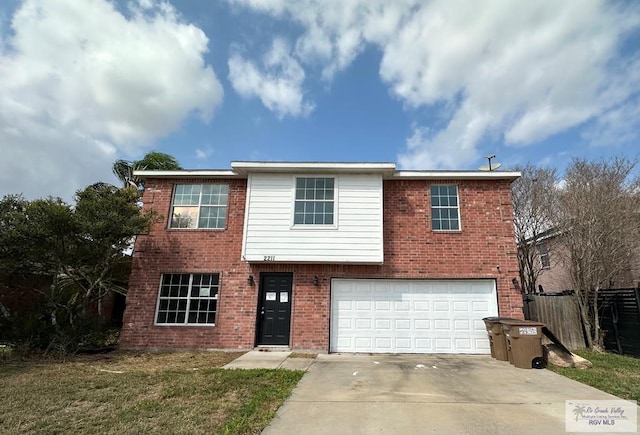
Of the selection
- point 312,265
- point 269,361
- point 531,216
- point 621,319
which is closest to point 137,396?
point 269,361

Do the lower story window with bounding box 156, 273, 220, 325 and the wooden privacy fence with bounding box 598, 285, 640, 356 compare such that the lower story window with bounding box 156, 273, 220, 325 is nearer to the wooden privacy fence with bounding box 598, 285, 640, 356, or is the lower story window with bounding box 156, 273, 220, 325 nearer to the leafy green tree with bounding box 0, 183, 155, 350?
the leafy green tree with bounding box 0, 183, 155, 350

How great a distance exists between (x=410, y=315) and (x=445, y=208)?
11.8ft

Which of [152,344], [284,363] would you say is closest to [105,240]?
[152,344]

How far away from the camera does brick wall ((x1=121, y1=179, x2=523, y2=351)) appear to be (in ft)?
32.6

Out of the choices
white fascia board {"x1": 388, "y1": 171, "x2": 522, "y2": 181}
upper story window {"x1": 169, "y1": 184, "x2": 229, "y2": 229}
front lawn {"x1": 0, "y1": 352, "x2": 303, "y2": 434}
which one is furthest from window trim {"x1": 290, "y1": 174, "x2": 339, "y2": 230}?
front lawn {"x1": 0, "y1": 352, "x2": 303, "y2": 434}

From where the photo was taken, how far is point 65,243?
926cm

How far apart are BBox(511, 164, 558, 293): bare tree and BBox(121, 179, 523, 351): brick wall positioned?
5.17 meters

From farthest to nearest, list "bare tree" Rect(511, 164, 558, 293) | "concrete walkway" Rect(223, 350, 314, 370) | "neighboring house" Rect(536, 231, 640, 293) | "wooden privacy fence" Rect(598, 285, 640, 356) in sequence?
"bare tree" Rect(511, 164, 558, 293)
"neighboring house" Rect(536, 231, 640, 293)
"wooden privacy fence" Rect(598, 285, 640, 356)
"concrete walkway" Rect(223, 350, 314, 370)

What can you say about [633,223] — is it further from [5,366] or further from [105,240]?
[5,366]

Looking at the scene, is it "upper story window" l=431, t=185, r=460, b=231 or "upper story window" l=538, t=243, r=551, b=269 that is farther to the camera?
"upper story window" l=538, t=243, r=551, b=269

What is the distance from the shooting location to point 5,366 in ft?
24.2

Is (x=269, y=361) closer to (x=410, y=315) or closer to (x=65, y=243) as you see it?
(x=410, y=315)

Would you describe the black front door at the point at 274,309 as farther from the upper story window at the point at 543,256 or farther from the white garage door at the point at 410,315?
the upper story window at the point at 543,256

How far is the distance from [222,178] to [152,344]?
5.51 metres
